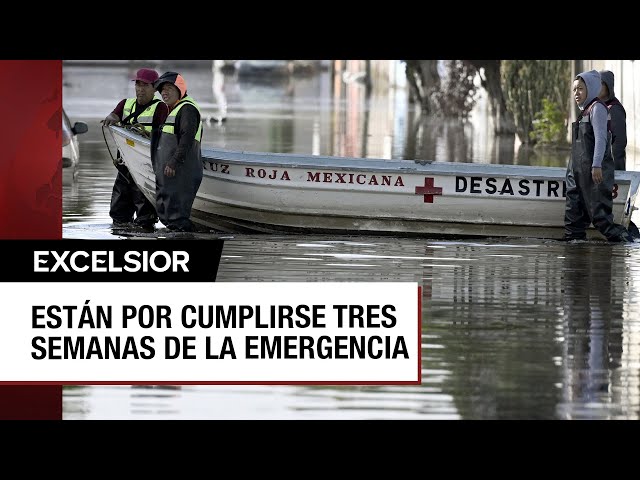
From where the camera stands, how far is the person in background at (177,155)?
50.9 ft

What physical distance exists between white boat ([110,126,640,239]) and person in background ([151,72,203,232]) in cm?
33

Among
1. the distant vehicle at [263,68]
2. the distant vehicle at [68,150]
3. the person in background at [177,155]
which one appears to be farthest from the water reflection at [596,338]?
the distant vehicle at [263,68]

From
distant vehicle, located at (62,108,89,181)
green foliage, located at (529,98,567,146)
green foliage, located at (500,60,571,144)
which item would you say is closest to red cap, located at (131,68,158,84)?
distant vehicle, located at (62,108,89,181)

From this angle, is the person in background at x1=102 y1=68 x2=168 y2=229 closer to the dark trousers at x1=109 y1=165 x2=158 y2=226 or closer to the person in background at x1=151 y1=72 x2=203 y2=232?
the dark trousers at x1=109 y1=165 x2=158 y2=226

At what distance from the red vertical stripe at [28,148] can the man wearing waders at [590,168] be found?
205 inches

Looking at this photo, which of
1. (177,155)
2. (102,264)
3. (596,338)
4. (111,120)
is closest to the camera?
(596,338)

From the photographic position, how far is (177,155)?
50.9ft

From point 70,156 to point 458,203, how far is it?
335 inches

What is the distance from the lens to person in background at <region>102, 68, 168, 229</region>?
16.2 meters

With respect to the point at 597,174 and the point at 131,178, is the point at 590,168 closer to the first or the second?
the point at 597,174

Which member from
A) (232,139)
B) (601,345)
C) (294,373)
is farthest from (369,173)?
(232,139)

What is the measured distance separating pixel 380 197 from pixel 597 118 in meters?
2.31

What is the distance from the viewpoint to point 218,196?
16.1 metres

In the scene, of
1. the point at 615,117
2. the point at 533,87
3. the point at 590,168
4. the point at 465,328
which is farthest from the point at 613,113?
the point at 533,87
